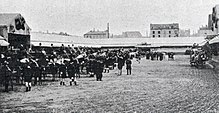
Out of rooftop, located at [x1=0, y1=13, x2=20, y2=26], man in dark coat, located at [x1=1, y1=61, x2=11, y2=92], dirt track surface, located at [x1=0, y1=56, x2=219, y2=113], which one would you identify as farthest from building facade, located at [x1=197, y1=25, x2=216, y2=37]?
man in dark coat, located at [x1=1, y1=61, x2=11, y2=92]

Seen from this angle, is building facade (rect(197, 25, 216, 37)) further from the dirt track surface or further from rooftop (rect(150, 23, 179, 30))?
the dirt track surface

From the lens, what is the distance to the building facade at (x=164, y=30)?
407 feet

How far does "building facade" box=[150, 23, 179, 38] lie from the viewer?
124m

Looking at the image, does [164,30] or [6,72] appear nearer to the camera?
[6,72]

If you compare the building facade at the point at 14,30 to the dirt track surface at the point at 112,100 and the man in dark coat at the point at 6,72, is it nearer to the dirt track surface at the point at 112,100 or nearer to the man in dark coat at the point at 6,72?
the man in dark coat at the point at 6,72

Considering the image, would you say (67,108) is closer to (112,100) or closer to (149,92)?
(112,100)

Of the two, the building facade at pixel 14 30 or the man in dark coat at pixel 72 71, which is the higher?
the building facade at pixel 14 30

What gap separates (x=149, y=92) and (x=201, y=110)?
12.8 feet

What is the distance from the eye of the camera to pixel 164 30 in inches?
4902

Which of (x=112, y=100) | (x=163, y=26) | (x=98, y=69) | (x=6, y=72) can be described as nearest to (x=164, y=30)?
(x=163, y=26)

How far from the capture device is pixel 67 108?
9.02m

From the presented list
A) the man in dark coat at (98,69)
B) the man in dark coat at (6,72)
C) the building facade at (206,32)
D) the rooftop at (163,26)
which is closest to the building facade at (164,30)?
the rooftop at (163,26)

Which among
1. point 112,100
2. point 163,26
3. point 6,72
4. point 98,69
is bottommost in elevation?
point 112,100

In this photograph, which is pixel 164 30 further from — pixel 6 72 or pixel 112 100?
pixel 112 100
